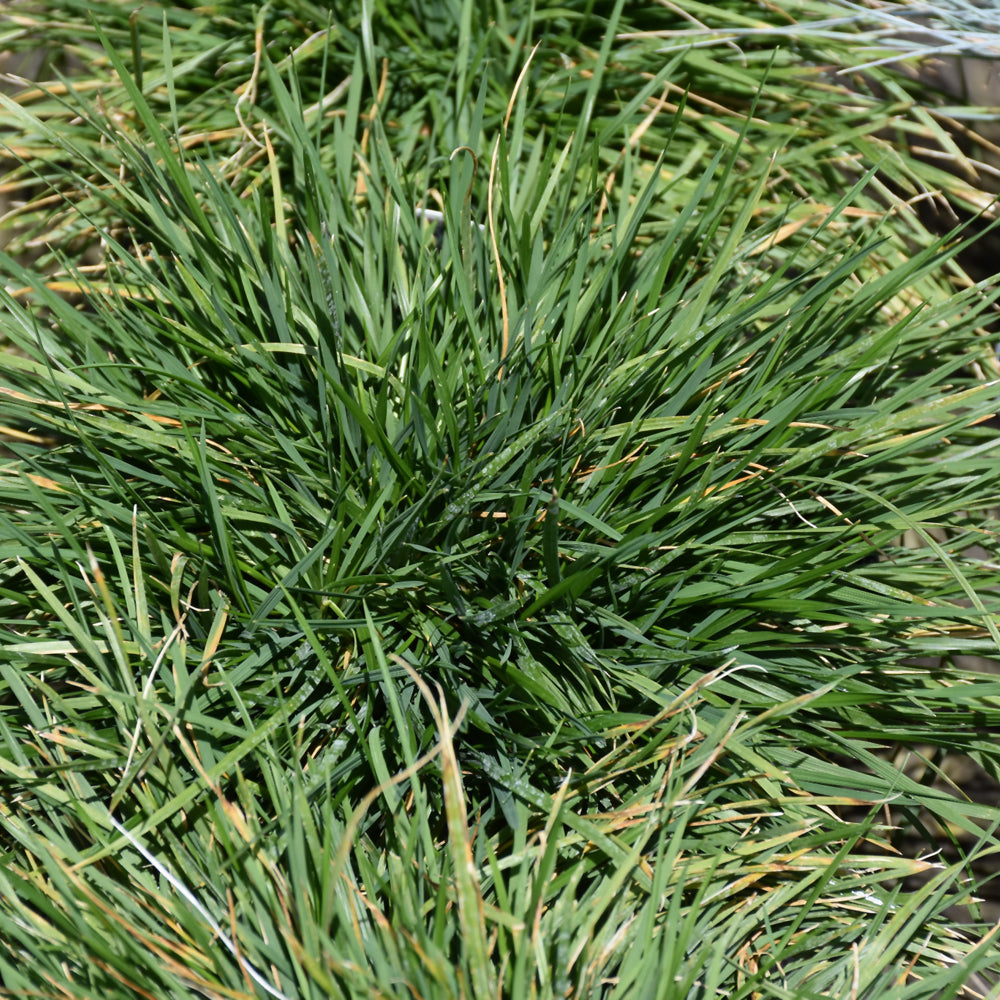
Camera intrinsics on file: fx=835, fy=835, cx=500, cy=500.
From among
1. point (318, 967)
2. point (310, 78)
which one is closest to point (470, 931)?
point (318, 967)

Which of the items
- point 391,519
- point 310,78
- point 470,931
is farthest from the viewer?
point 310,78

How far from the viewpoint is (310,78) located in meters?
1.41

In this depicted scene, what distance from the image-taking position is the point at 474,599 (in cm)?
106

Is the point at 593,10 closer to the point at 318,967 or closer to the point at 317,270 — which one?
the point at 317,270

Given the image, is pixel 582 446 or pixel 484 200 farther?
pixel 484 200

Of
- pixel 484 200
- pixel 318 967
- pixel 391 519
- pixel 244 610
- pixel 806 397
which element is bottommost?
pixel 318 967

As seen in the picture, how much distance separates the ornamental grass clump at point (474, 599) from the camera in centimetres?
92

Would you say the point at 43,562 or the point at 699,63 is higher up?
the point at 699,63

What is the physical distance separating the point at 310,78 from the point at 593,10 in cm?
51

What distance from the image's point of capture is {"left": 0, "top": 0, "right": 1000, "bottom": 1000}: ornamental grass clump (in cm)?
92

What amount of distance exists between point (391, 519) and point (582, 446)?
0.27 meters

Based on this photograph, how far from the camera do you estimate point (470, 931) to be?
80 centimetres

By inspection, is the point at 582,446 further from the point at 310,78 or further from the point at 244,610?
the point at 310,78

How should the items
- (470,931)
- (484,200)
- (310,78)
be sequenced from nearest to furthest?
(470,931), (484,200), (310,78)
